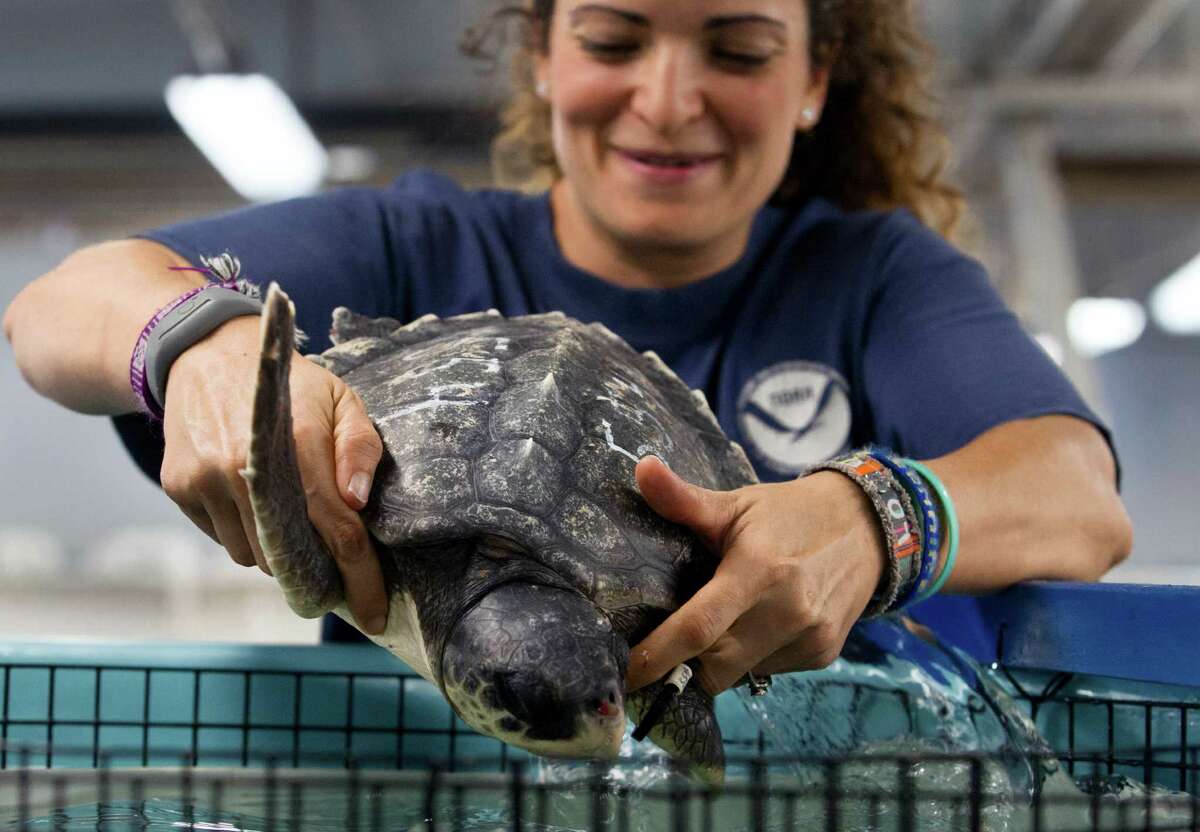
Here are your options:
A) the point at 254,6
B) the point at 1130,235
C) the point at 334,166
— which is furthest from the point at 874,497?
the point at 1130,235

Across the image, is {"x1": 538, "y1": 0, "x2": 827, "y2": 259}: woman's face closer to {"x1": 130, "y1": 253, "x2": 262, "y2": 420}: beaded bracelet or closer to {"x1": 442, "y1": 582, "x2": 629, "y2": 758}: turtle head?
{"x1": 130, "y1": 253, "x2": 262, "y2": 420}: beaded bracelet

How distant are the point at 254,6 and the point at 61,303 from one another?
5.01 m

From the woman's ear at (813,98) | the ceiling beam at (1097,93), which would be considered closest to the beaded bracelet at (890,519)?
the woman's ear at (813,98)

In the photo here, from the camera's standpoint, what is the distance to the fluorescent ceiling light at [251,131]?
4.95 m

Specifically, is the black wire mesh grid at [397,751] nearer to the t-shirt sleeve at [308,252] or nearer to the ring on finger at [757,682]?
the ring on finger at [757,682]

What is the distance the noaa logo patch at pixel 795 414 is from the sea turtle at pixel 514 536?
1.42ft

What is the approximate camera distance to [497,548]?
78 cm

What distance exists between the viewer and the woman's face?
1284 millimetres

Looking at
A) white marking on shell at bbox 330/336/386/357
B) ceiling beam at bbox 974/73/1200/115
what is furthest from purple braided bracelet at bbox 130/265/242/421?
ceiling beam at bbox 974/73/1200/115

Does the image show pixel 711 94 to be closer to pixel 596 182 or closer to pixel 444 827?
pixel 596 182

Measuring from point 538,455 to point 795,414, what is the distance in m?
0.66

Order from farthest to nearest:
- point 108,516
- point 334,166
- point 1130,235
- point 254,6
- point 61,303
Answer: point 108,516 → point 1130,235 → point 334,166 → point 254,6 → point 61,303

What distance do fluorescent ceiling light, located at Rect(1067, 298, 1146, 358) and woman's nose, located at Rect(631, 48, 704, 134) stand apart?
8739 millimetres

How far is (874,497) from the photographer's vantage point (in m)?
0.91
